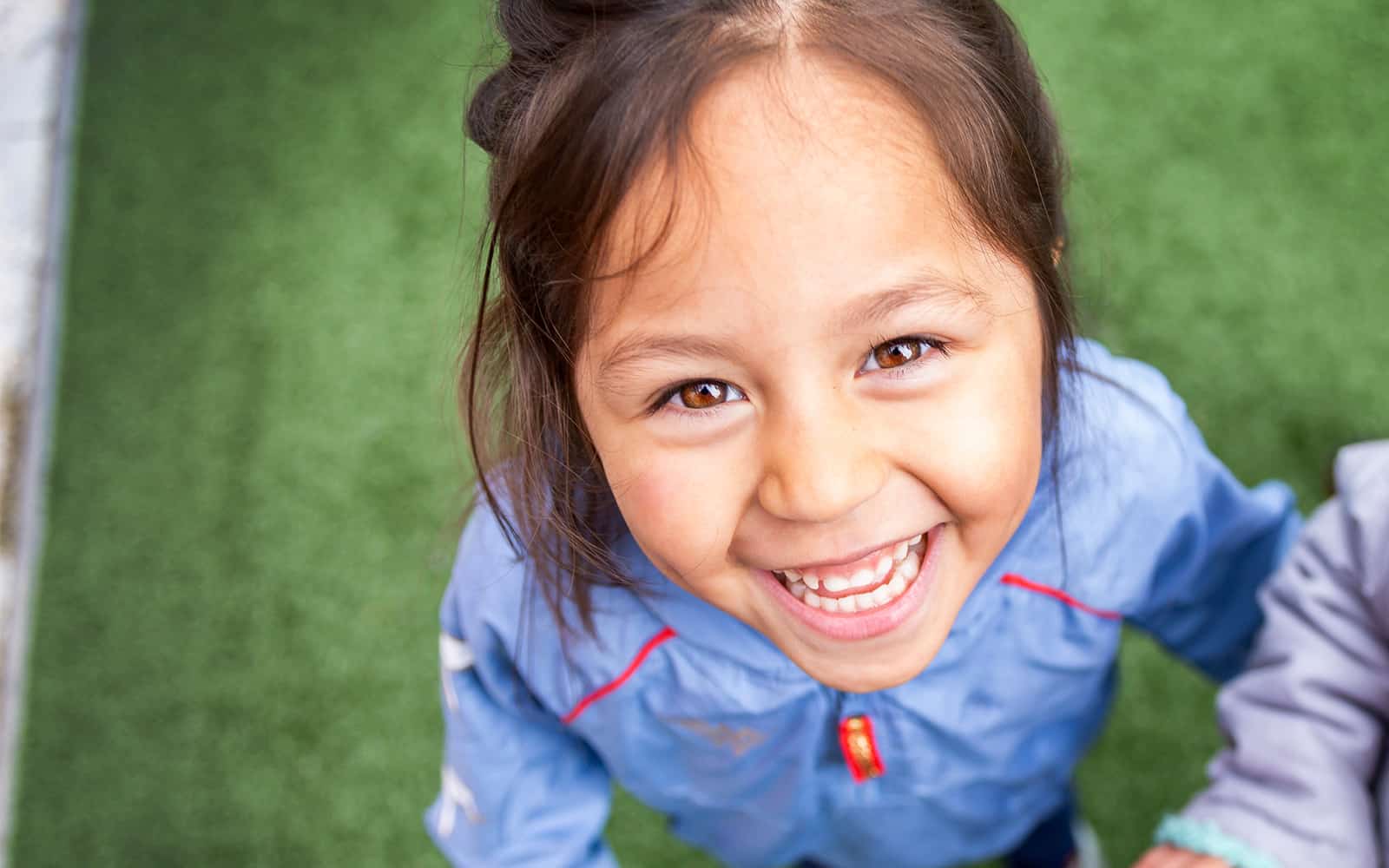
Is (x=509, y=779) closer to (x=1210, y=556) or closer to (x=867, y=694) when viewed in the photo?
(x=867, y=694)

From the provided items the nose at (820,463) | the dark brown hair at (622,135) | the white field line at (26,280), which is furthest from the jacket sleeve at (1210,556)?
the white field line at (26,280)

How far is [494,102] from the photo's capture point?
2.81 feet

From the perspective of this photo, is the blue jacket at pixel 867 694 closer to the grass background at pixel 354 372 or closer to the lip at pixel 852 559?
the lip at pixel 852 559

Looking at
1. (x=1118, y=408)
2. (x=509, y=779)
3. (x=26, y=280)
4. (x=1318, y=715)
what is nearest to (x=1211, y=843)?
(x=1318, y=715)

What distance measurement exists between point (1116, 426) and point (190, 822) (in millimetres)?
1317

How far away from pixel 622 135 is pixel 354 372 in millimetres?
1318

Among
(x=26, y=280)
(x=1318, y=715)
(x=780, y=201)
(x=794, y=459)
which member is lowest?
(x=26, y=280)

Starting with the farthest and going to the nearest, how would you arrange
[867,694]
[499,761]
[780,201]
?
1. [499,761]
2. [867,694]
3. [780,201]

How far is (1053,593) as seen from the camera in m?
1.02

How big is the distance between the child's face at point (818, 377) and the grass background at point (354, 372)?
0.81 metres

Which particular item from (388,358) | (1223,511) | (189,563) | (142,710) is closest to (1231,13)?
(1223,511)

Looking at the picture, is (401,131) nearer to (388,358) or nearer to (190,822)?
(388,358)

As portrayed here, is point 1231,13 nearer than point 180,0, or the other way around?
point 1231,13

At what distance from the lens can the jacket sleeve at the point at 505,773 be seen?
1087 mm
